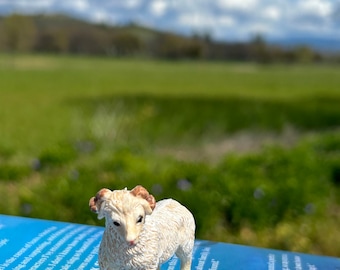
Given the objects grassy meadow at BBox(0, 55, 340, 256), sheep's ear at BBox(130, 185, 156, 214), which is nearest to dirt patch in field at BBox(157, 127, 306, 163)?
grassy meadow at BBox(0, 55, 340, 256)

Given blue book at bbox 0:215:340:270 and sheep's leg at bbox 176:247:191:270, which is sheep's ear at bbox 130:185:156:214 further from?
blue book at bbox 0:215:340:270

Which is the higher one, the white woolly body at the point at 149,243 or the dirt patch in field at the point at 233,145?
the white woolly body at the point at 149,243

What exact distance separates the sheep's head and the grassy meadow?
216 cm

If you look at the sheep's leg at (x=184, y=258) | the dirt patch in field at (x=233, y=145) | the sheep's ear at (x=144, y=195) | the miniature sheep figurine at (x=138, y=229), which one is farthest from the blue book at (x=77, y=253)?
the dirt patch in field at (x=233, y=145)

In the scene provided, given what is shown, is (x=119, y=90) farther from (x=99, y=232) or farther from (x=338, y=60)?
(x=99, y=232)

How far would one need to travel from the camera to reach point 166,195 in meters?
3.56

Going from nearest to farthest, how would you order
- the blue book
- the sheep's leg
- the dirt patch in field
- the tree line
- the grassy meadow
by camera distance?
the sheep's leg < the blue book < the grassy meadow < the dirt patch in field < the tree line

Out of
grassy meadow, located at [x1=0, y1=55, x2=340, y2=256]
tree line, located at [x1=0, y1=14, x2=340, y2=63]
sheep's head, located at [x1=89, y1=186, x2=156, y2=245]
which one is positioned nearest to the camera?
sheep's head, located at [x1=89, y1=186, x2=156, y2=245]

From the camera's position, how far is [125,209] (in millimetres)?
1186

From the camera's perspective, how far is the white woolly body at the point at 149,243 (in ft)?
4.18

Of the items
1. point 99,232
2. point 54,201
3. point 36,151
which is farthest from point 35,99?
point 99,232

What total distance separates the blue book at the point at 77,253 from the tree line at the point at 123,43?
12.4 meters

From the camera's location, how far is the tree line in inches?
584

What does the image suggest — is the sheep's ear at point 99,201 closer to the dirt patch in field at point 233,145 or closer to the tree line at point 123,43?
the dirt patch in field at point 233,145
